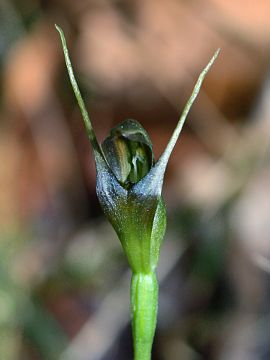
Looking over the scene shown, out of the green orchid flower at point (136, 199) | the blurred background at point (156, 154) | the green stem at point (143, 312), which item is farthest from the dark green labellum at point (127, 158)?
the blurred background at point (156, 154)

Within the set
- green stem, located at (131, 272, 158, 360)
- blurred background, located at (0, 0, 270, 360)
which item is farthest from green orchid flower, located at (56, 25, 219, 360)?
blurred background, located at (0, 0, 270, 360)

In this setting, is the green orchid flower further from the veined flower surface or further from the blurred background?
the blurred background

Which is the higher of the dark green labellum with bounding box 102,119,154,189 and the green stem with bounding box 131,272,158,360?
the dark green labellum with bounding box 102,119,154,189

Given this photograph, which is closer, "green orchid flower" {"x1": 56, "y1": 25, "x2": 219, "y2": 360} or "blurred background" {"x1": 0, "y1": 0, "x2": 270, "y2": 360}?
"green orchid flower" {"x1": 56, "y1": 25, "x2": 219, "y2": 360}

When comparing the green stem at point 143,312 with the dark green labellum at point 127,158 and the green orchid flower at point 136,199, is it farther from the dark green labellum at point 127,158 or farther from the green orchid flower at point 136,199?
the dark green labellum at point 127,158

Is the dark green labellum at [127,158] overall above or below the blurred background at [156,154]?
above

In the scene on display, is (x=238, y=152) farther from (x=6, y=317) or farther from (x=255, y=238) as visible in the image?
(x=6, y=317)

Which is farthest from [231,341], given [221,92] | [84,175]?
[221,92]
